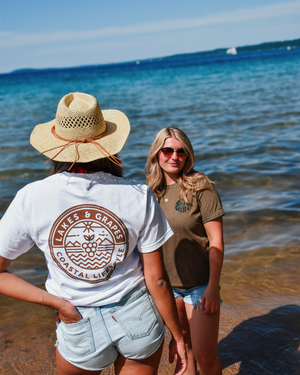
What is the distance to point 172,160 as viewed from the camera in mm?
2979

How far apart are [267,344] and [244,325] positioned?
367 millimetres

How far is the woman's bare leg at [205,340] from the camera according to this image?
2660mm

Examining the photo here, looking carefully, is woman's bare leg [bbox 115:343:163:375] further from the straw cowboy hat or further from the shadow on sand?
the shadow on sand

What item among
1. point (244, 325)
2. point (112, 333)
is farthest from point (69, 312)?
point (244, 325)

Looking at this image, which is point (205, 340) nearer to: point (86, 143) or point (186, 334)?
point (186, 334)

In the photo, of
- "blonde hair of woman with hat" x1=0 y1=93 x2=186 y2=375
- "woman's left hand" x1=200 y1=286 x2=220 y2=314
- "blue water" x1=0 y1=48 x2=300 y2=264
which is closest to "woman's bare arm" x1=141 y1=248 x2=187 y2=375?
"blonde hair of woman with hat" x1=0 y1=93 x2=186 y2=375

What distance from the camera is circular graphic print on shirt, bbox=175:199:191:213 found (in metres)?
2.79

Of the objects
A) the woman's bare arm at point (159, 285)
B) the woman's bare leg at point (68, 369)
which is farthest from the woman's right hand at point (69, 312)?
the woman's bare arm at point (159, 285)

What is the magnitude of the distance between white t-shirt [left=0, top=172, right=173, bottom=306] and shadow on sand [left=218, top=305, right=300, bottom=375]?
6.88ft

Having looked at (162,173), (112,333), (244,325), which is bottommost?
(244,325)

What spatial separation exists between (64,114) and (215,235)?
1538 mm

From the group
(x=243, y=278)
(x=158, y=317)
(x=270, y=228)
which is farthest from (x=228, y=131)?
(x=158, y=317)

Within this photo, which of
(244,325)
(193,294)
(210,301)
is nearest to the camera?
(210,301)

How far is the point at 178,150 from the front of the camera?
2996mm
